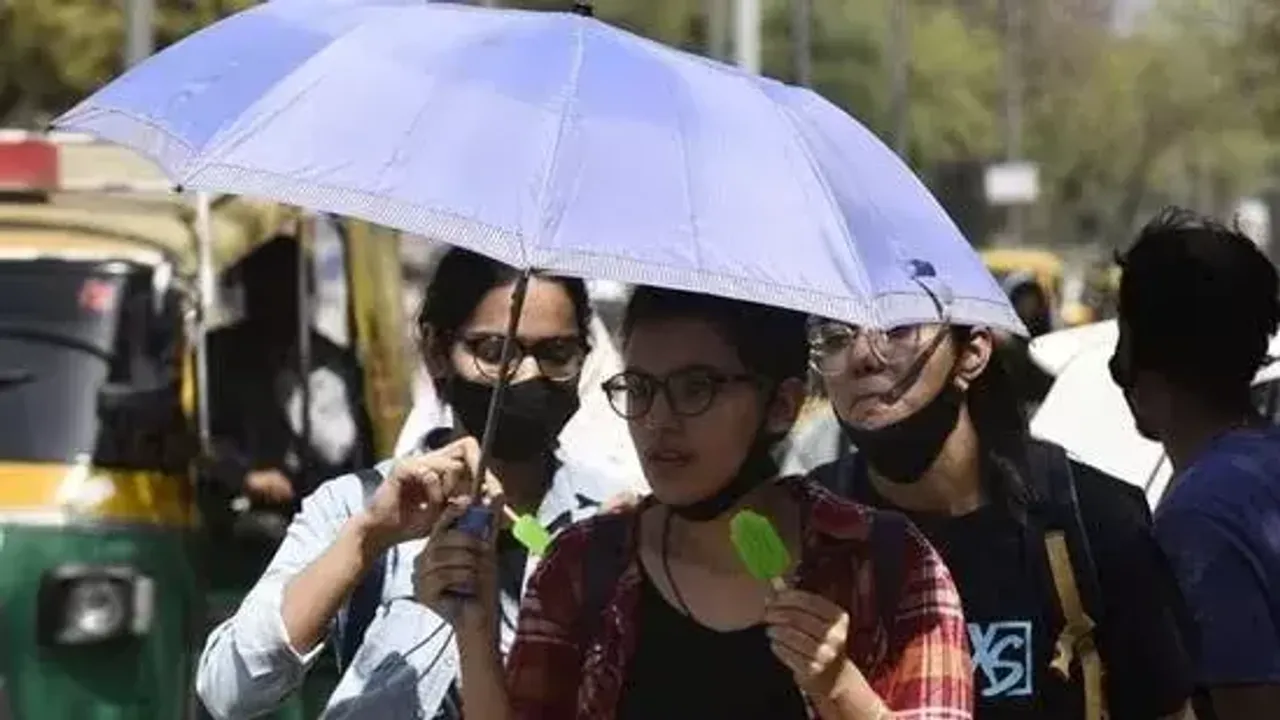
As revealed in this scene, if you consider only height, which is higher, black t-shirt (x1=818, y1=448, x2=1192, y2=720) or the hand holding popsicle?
the hand holding popsicle

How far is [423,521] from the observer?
145 inches

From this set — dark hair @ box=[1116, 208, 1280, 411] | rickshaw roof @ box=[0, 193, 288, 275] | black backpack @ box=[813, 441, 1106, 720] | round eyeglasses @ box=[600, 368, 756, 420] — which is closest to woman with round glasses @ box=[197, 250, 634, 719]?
round eyeglasses @ box=[600, 368, 756, 420]

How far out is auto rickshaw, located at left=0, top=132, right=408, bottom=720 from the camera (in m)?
7.11

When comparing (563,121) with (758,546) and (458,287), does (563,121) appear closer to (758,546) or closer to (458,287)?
(758,546)

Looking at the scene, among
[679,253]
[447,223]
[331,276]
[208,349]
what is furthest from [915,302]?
[331,276]

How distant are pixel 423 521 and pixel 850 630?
60 cm

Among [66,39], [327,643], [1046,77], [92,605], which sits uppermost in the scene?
[327,643]

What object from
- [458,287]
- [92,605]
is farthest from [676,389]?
[92,605]

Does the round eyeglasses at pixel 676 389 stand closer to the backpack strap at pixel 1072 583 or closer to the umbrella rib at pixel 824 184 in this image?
the umbrella rib at pixel 824 184

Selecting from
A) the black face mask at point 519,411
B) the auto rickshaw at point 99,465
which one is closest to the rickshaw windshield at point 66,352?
the auto rickshaw at point 99,465

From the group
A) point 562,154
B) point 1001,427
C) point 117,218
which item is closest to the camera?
point 562,154

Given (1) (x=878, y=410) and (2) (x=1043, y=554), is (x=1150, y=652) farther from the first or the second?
(1) (x=878, y=410)

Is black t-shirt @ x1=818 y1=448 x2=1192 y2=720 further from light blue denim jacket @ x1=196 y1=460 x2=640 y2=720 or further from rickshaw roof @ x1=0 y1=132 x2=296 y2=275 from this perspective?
rickshaw roof @ x1=0 y1=132 x2=296 y2=275

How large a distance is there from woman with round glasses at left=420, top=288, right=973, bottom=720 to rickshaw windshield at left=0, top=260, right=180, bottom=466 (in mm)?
4152
